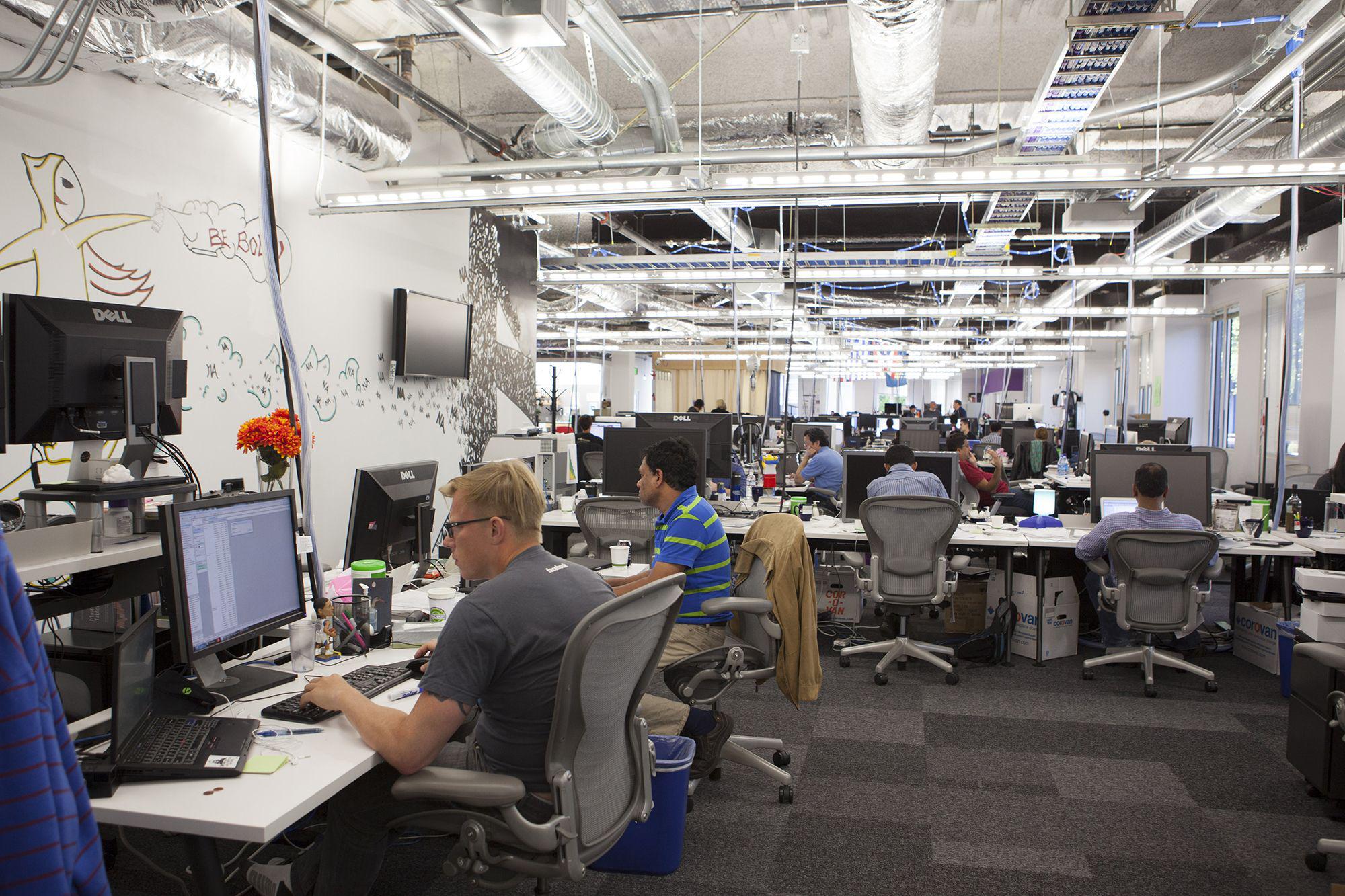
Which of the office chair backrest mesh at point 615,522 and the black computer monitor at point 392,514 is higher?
the black computer monitor at point 392,514

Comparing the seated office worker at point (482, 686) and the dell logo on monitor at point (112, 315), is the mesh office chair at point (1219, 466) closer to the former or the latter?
the seated office worker at point (482, 686)

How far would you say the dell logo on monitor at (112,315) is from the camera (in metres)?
2.38

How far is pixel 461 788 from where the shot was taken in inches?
71.0

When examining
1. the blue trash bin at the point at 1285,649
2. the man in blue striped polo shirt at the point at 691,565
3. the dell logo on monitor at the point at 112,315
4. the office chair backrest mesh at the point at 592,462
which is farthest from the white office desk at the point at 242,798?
the office chair backrest mesh at the point at 592,462

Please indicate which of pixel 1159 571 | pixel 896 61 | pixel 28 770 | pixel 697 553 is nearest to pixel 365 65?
pixel 896 61

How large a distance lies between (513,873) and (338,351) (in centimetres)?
465

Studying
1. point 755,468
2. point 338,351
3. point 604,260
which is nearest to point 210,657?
point 338,351

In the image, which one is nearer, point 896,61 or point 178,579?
point 178,579

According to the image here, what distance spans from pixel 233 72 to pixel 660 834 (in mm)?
3824

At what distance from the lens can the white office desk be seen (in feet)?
4.99

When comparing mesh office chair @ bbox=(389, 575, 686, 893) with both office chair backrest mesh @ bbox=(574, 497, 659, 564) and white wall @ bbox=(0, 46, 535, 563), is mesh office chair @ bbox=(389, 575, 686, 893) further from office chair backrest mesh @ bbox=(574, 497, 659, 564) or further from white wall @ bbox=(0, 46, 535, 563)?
white wall @ bbox=(0, 46, 535, 563)

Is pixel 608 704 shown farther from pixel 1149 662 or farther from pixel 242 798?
pixel 1149 662

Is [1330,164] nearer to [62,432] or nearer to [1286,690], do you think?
[1286,690]

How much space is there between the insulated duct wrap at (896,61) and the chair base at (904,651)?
3001 mm
